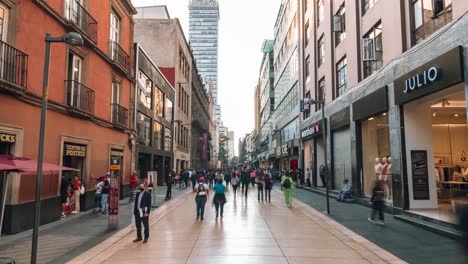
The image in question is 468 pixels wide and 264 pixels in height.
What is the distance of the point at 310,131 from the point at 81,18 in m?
19.7

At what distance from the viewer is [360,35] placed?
20422 mm

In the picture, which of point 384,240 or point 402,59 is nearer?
point 384,240

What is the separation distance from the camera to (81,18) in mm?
17031

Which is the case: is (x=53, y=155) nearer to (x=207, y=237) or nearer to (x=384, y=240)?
(x=207, y=237)

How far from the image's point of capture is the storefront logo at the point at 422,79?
11.9 metres

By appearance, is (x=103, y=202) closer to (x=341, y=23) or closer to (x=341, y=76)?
(x=341, y=76)

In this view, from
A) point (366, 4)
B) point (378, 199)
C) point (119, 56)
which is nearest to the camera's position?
point (378, 199)

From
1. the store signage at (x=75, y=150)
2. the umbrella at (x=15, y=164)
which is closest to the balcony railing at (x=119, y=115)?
the store signage at (x=75, y=150)

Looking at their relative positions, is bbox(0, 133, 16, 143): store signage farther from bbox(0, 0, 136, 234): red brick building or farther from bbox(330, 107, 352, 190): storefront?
bbox(330, 107, 352, 190): storefront

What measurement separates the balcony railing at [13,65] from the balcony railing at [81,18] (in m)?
4.10

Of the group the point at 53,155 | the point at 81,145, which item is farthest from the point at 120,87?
the point at 53,155

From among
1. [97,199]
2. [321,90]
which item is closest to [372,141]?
[321,90]

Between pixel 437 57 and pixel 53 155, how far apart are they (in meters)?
14.0

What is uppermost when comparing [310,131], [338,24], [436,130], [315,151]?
[338,24]
